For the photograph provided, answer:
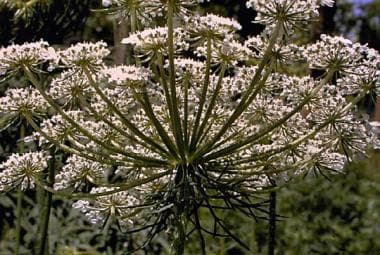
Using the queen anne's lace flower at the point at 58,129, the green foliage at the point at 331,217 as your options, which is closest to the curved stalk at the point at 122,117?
the queen anne's lace flower at the point at 58,129

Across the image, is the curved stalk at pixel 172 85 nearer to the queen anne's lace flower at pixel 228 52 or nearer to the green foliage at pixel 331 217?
the queen anne's lace flower at pixel 228 52

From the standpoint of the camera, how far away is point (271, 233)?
4.94 feet

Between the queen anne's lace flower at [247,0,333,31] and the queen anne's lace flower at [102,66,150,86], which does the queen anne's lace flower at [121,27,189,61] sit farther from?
the queen anne's lace flower at [247,0,333,31]

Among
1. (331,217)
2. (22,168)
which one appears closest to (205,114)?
(22,168)

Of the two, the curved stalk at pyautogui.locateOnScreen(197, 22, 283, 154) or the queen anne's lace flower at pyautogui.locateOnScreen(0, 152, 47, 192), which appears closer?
the curved stalk at pyautogui.locateOnScreen(197, 22, 283, 154)

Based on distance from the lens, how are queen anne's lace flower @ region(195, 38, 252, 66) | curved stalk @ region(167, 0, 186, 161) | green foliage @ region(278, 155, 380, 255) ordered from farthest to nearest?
green foliage @ region(278, 155, 380, 255) → queen anne's lace flower @ region(195, 38, 252, 66) → curved stalk @ region(167, 0, 186, 161)

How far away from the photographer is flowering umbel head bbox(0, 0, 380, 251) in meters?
1.37

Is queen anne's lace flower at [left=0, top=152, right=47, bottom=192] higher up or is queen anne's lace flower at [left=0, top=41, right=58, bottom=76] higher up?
queen anne's lace flower at [left=0, top=41, right=58, bottom=76]

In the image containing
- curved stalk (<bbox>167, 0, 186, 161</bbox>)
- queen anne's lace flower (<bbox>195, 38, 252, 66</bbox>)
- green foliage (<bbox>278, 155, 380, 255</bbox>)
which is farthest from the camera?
green foliage (<bbox>278, 155, 380, 255</bbox>)

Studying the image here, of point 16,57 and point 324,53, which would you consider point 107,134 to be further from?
point 324,53

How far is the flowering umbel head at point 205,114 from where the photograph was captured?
4.49 ft

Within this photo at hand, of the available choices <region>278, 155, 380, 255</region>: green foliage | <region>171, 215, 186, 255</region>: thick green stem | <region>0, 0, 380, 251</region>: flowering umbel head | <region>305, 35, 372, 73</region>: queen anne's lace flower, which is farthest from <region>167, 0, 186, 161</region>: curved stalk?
<region>278, 155, 380, 255</region>: green foliage

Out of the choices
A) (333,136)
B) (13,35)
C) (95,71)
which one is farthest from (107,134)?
(13,35)

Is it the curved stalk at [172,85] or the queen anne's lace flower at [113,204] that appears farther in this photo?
the queen anne's lace flower at [113,204]
